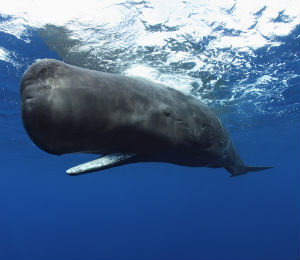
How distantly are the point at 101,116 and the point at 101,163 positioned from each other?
509 millimetres

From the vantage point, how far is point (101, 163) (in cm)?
277

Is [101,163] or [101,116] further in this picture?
[101,163]

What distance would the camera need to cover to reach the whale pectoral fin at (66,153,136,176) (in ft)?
8.73

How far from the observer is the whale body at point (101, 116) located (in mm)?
2250

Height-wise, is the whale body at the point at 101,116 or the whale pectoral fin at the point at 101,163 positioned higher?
the whale body at the point at 101,116

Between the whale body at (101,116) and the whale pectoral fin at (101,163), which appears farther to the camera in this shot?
the whale pectoral fin at (101,163)

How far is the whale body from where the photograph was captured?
225cm

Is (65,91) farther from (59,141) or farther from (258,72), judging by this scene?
(258,72)

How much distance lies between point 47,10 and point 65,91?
8.09 metres

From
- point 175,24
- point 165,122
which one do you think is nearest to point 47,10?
point 175,24

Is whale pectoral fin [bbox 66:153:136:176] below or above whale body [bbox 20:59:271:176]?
below

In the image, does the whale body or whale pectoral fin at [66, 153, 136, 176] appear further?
whale pectoral fin at [66, 153, 136, 176]

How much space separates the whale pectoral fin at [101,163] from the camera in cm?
266

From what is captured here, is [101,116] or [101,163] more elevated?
[101,116]
